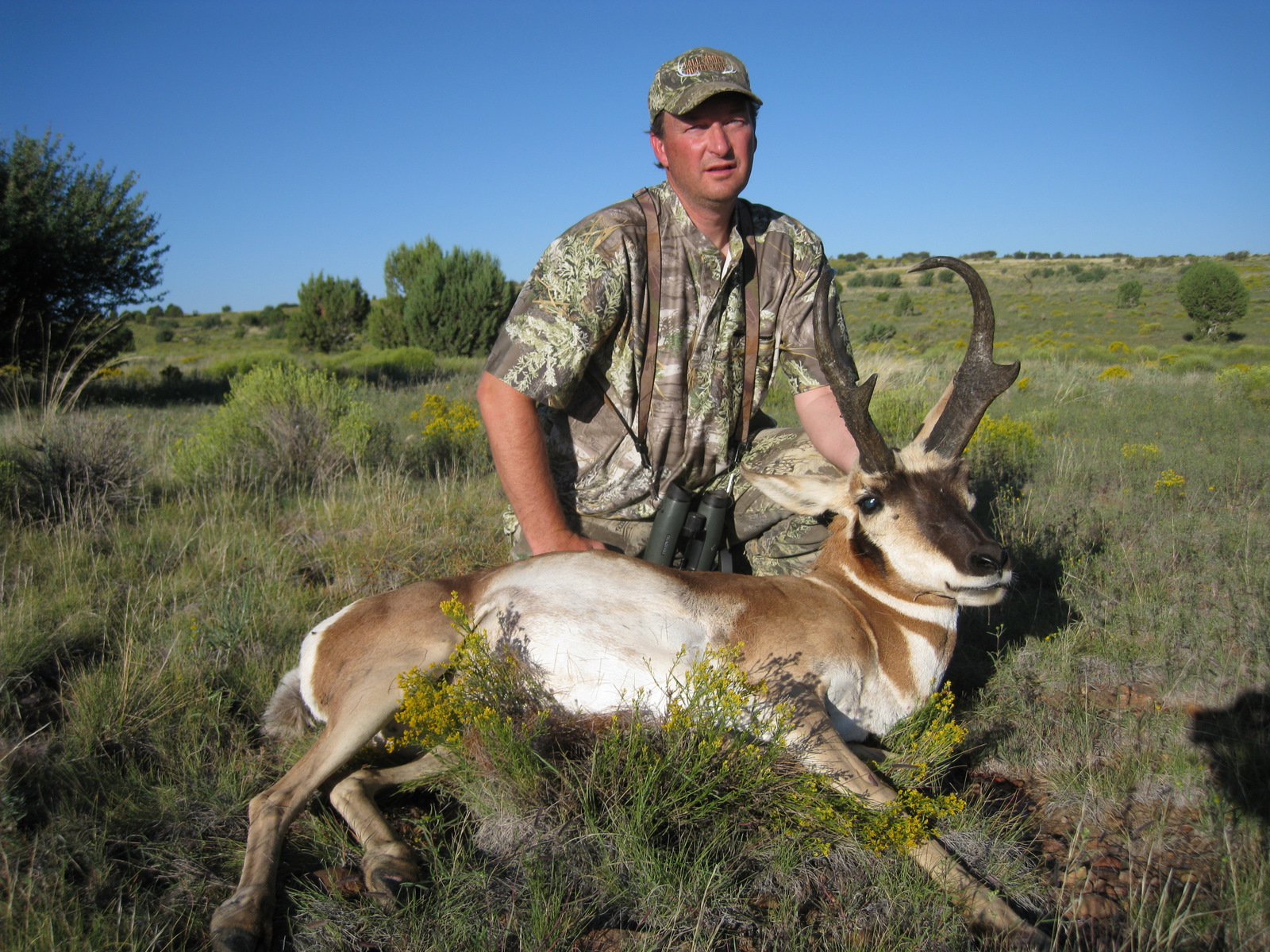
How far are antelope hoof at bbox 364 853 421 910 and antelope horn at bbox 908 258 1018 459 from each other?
2.59m

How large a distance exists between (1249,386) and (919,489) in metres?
11.9

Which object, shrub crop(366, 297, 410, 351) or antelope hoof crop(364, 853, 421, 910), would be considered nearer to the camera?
antelope hoof crop(364, 853, 421, 910)

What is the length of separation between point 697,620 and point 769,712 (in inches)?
17.2

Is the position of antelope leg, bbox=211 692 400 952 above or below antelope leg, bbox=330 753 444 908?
above

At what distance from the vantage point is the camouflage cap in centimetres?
386

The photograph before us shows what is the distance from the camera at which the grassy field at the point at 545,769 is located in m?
2.17

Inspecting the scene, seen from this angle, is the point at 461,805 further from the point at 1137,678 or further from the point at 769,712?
the point at 1137,678

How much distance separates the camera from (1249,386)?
38.2ft

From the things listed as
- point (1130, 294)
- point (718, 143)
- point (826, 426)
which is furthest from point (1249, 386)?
point (1130, 294)

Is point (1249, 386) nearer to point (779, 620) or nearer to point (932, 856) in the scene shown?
point (779, 620)

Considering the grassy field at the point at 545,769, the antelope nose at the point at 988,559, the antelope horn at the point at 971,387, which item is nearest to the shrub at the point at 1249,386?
the grassy field at the point at 545,769

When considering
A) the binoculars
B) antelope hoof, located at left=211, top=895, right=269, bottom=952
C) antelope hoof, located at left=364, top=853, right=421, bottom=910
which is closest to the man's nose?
the binoculars

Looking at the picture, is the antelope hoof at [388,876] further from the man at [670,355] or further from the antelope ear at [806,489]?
the antelope ear at [806,489]

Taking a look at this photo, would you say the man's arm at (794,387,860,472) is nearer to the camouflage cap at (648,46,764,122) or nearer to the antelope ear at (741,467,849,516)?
the antelope ear at (741,467,849,516)
